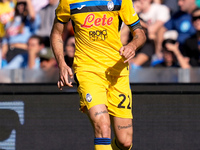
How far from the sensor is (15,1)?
36.8ft

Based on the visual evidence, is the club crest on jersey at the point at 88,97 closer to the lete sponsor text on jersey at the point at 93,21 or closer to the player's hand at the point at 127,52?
the player's hand at the point at 127,52

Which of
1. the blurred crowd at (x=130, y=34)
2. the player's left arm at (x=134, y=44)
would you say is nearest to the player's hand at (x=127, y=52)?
A: the player's left arm at (x=134, y=44)

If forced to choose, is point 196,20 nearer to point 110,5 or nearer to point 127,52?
point 110,5

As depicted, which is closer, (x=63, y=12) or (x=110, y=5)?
(x=110, y=5)

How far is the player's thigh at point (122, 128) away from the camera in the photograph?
17.2 ft

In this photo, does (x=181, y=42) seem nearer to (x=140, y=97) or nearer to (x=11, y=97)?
(x=140, y=97)

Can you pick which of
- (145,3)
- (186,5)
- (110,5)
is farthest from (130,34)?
(110,5)

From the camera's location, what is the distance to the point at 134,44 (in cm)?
493

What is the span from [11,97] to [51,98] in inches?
21.1

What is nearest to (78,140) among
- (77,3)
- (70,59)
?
(77,3)

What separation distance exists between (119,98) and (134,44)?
0.66m

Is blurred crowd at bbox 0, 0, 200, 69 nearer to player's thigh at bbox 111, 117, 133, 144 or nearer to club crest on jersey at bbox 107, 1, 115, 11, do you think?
player's thigh at bbox 111, 117, 133, 144

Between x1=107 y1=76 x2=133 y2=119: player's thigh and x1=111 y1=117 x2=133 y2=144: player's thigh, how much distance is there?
57 millimetres

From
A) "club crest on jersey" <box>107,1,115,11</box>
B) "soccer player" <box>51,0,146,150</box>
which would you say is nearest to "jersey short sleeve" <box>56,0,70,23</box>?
"soccer player" <box>51,0,146,150</box>
